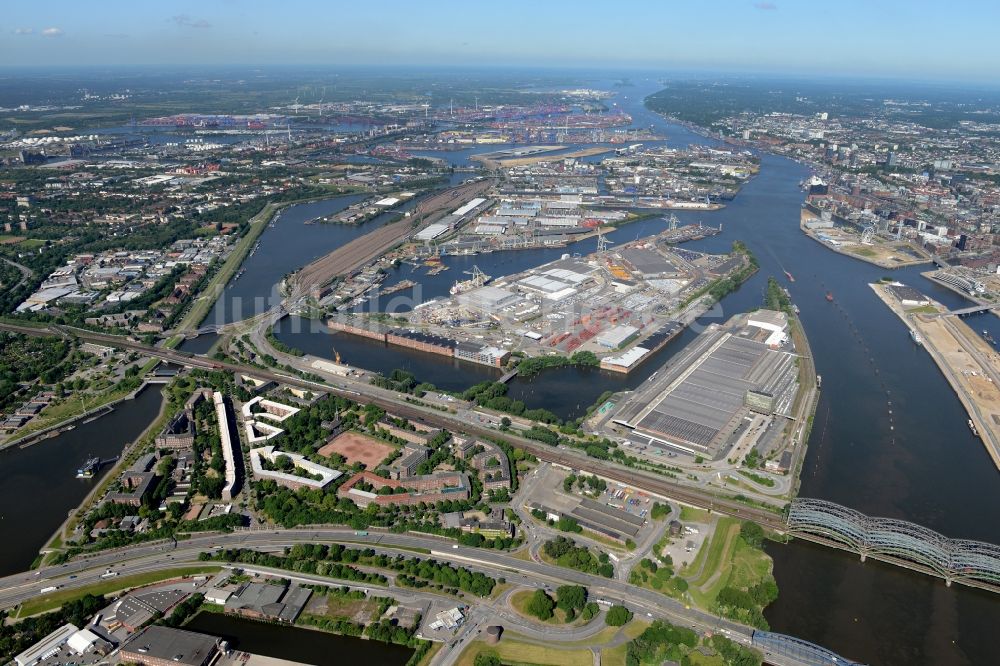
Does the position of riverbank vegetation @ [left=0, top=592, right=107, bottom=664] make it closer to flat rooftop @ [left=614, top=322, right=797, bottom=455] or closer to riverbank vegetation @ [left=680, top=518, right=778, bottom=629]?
riverbank vegetation @ [left=680, top=518, right=778, bottom=629]

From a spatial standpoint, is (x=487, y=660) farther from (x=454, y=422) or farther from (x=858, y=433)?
(x=858, y=433)

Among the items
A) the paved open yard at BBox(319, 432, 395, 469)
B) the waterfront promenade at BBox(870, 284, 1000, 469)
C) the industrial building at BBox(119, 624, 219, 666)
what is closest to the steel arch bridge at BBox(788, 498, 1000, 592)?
the waterfront promenade at BBox(870, 284, 1000, 469)

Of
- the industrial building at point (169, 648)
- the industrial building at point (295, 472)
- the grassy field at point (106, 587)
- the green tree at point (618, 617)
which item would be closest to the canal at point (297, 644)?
the industrial building at point (169, 648)

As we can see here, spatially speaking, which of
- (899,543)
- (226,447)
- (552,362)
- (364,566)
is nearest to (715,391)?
(552,362)

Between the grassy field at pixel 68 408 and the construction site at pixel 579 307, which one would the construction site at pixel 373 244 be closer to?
the construction site at pixel 579 307

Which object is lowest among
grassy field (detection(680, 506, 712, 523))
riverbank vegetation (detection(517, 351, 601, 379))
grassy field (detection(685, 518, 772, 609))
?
grassy field (detection(685, 518, 772, 609))

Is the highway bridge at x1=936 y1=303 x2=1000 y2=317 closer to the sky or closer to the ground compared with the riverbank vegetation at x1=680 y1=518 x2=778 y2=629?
closer to the sky
